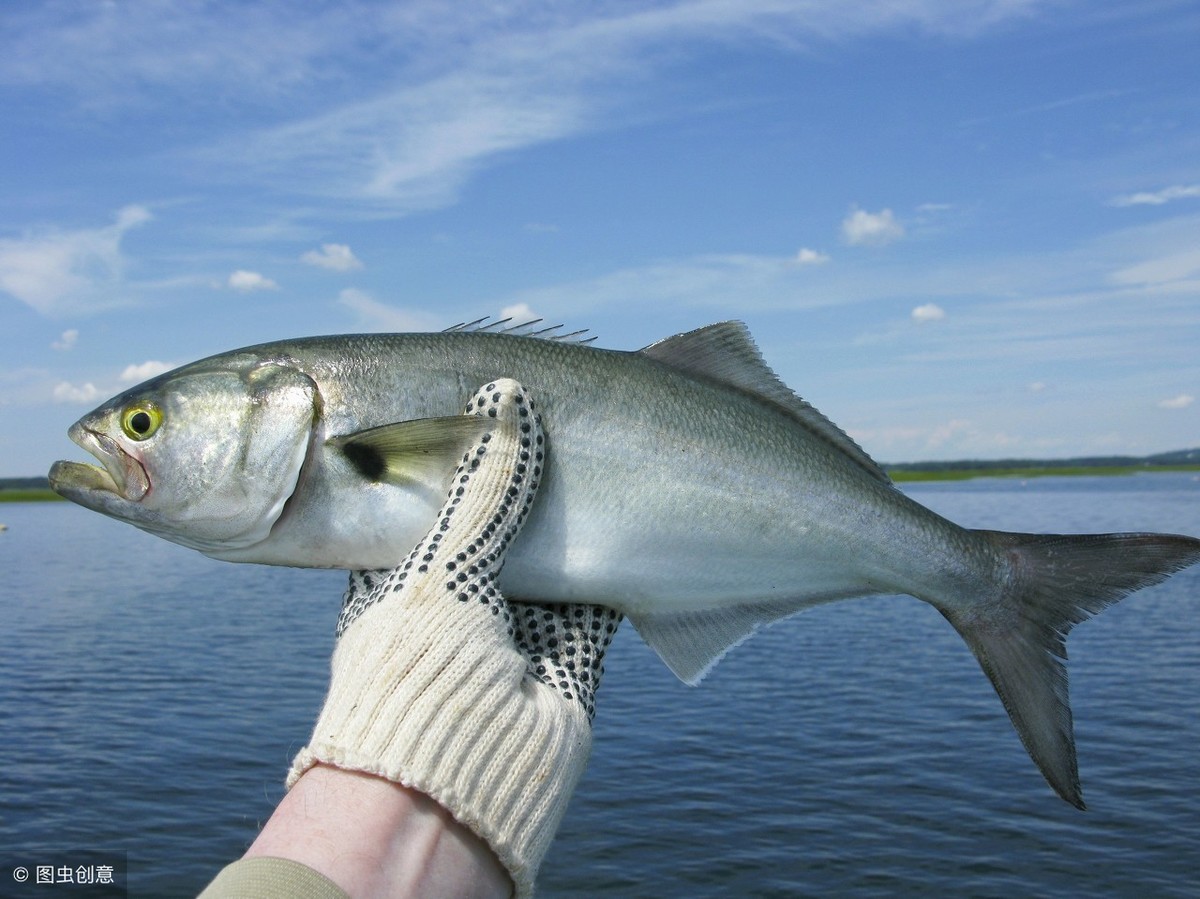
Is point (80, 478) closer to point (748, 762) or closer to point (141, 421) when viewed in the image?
point (141, 421)

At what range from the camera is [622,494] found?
411 centimetres

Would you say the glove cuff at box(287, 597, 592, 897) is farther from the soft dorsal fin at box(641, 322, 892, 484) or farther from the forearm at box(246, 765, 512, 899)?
the soft dorsal fin at box(641, 322, 892, 484)

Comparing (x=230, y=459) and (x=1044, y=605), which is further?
(x=1044, y=605)

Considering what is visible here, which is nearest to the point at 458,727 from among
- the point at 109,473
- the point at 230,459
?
the point at 230,459

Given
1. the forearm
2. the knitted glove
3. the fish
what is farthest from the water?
the forearm

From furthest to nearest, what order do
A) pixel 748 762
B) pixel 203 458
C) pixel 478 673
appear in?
1. pixel 748 762
2. pixel 203 458
3. pixel 478 673

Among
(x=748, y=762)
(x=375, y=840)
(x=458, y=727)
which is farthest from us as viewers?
(x=748, y=762)

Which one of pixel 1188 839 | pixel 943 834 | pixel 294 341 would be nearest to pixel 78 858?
pixel 943 834

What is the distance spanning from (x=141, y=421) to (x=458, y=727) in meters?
1.86

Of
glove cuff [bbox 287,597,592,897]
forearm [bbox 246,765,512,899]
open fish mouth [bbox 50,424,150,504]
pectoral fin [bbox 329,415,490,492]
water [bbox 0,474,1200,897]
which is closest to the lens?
forearm [bbox 246,765,512,899]

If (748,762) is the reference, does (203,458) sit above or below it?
above

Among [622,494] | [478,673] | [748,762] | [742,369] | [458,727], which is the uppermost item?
[742,369]

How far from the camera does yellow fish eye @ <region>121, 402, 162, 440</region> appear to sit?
407 cm

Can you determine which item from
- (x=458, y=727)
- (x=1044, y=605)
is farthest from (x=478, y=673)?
(x=1044, y=605)
